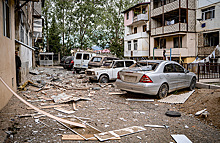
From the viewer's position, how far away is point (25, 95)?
29.5 ft

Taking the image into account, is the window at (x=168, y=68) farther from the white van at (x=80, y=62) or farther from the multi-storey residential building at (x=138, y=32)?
the multi-storey residential building at (x=138, y=32)

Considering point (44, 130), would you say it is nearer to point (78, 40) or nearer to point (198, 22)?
point (198, 22)

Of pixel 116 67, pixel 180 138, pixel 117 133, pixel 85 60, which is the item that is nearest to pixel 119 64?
pixel 116 67

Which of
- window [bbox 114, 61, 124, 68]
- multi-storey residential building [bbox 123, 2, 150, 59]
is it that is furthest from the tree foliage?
window [bbox 114, 61, 124, 68]

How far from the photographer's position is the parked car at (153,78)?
7.78 m

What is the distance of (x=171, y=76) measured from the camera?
859 centimetres

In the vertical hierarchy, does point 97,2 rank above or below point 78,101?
above

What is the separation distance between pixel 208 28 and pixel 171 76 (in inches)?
751

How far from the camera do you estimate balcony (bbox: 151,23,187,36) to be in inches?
1045

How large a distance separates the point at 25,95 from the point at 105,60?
24.2ft

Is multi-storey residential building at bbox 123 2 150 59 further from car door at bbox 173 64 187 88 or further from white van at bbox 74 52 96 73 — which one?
car door at bbox 173 64 187 88

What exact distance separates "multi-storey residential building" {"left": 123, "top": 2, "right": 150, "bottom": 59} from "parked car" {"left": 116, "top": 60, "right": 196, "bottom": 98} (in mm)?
26039

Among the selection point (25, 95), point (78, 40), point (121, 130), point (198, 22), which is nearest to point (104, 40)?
point (78, 40)

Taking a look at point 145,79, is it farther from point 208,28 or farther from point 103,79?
point 208,28
